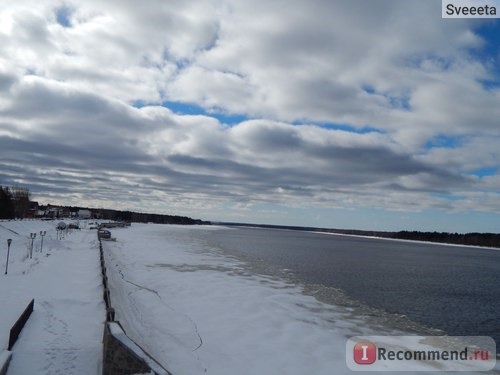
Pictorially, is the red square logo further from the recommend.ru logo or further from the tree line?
the tree line

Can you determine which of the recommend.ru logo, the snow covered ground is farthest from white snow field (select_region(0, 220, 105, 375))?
the recommend.ru logo

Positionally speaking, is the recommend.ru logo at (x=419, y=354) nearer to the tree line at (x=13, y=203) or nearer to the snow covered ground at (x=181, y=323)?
the snow covered ground at (x=181, y=323)

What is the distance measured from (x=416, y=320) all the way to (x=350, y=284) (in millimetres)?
13148

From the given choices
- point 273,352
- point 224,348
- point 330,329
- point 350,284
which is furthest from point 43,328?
point 350,284

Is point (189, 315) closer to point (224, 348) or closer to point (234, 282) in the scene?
point (224, 348)

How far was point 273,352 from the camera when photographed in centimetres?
1508

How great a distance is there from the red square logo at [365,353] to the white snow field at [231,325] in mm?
583

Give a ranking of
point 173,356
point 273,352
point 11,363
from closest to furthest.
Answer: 1. point 11,363
2. point 173,356
3. point 273,352

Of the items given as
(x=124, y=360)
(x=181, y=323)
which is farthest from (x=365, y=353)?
(x=124, y=360)

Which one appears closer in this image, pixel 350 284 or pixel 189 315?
pixel 189 315

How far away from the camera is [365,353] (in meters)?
15.8

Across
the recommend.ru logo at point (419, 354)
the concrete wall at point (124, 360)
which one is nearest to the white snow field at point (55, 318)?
the concrete wall at point (124, 360)

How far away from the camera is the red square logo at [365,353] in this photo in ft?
48.8

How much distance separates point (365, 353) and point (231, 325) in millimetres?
5892
